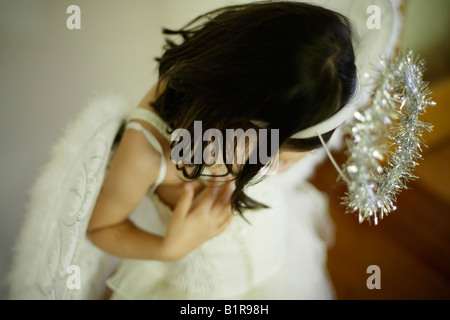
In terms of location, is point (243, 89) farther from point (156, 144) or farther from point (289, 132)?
point (156, 144)

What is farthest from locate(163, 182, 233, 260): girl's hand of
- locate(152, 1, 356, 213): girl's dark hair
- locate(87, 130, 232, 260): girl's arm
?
locate(152, 1, 356, 213): girl's dark hair

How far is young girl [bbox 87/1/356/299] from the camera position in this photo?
1.32ft

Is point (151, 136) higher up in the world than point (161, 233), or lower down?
higher up

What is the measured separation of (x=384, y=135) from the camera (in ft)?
1.39

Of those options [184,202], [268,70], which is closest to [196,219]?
[184,202]

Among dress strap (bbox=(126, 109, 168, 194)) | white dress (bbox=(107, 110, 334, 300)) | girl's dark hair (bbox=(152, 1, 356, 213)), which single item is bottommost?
white dress (bbox=(107, 110, 334, 300))

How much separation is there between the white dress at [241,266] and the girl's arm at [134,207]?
4cm

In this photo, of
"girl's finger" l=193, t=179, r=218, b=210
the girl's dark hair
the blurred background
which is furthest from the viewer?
"girl's finger" l=193, t=179, r=218, b=210

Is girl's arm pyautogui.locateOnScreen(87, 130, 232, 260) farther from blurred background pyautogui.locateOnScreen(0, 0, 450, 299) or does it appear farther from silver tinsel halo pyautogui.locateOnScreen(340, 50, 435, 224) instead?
silver tinsel halo pyautogui.locateOnScreen(340, 50, 435, 224)

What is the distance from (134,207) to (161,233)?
140 mm

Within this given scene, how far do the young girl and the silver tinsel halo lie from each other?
0.05 meters

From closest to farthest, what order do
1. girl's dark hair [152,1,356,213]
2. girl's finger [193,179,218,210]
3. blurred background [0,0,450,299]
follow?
1. girl's dark hair [152,1,356,213]
2. blurred background [0,0,450,299]
3. girl's finger [193,179,218,210]

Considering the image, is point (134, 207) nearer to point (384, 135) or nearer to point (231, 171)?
point (231, 171)

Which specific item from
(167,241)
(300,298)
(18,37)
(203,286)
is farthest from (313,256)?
(18,37)
